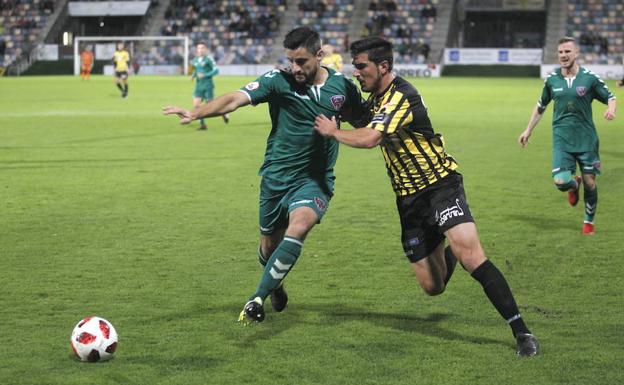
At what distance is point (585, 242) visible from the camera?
10.2m

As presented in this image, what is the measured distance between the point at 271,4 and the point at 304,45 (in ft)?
193

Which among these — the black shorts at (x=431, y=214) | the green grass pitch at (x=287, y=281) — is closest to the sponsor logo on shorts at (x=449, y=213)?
the black shorts at (x=431, y=214)

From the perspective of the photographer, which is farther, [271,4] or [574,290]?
[271,4]

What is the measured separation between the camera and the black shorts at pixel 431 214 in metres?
6.24

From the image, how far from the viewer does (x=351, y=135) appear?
6105 millimetres

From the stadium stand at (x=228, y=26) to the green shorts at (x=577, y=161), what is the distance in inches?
1956

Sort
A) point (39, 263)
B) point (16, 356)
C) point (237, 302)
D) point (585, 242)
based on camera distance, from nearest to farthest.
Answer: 1. point (16, 356)
2. point (237, 302)
3. point (39, 263)
4. point (585, 242)

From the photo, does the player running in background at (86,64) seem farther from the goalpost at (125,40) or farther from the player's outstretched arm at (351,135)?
the player's outstretched arm at (351,135)

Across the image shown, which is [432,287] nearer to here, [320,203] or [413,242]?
[413,242]

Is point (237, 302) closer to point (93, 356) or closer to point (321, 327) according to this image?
point (321, 327)

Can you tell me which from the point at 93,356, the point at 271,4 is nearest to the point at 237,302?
the point at 93,356

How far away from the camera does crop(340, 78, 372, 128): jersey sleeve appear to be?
7000mm

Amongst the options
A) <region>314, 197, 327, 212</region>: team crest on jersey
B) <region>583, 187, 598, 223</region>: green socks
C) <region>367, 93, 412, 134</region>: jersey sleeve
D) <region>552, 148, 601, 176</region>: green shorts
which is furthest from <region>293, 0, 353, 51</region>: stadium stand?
<region>367, 93, 412, 134</region>: jersey sleeve

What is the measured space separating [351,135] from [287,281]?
98.4 inches
